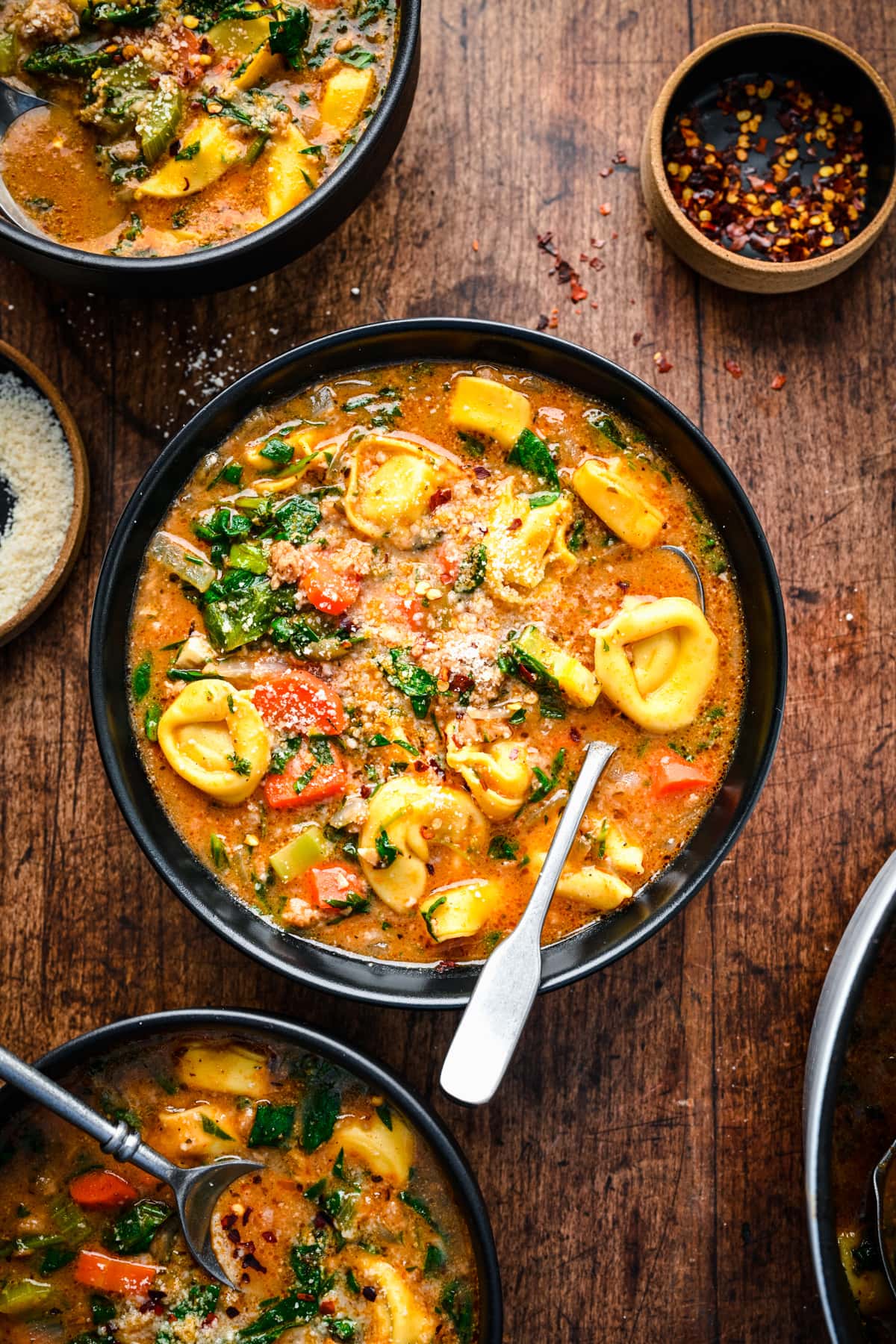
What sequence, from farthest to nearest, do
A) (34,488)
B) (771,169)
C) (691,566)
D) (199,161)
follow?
1. (771,169)
2. (34,488)
3. (691,566)
4. (199,161)

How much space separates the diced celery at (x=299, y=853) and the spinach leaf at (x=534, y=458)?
135cm

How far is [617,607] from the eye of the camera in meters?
3.53

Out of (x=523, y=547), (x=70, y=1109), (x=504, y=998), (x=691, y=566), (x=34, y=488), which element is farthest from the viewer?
(x=34, y=488)

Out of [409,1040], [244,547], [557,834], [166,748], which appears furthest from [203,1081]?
[244,547]

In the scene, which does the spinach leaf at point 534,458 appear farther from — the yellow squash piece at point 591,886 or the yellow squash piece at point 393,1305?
the yellow squash piece at point 393,1305

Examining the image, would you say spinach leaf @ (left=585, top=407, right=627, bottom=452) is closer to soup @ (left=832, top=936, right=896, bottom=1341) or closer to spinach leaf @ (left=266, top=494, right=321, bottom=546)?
spinach leaf @ (left=266, top=494, right=321, bottom=546)

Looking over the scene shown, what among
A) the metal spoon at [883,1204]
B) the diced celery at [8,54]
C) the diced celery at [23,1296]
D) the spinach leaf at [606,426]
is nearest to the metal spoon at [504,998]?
the spinach leaf at [606,426]

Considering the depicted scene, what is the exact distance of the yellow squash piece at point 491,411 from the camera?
11.7ft

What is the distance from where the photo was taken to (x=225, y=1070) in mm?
3502

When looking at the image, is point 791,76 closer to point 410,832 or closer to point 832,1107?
Result: point 410,832

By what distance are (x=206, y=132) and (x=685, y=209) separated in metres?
1.67

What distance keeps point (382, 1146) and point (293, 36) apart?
360cm

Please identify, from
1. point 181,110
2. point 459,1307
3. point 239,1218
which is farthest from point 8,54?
point 459,1307

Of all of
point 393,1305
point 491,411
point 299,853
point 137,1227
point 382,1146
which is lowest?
point 393,1305
